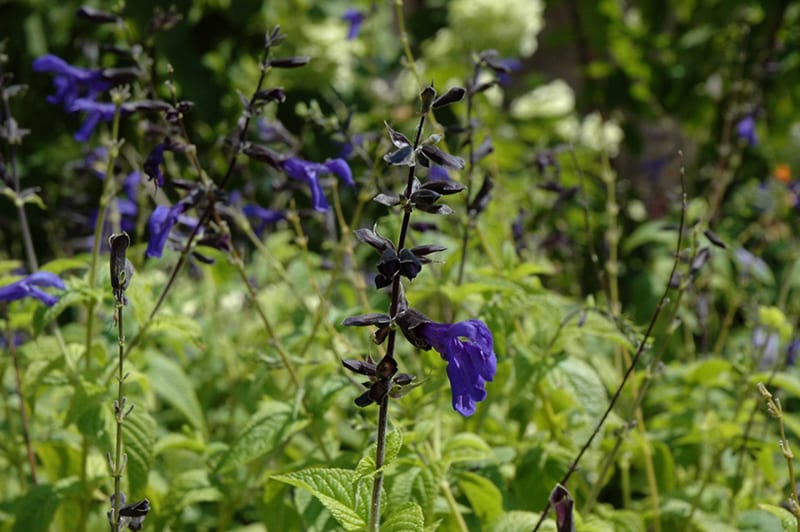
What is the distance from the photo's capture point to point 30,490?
177 centimetres

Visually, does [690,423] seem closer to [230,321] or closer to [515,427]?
[515,427]

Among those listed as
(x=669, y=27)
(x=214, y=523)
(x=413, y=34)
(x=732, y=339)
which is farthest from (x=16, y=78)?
(x=669, y=27)

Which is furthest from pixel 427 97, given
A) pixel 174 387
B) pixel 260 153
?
pixel 174 387

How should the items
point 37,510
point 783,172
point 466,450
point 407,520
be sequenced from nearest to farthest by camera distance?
1. point 407,520
2. point 466,450
3. point 37,510
4. point 783,172

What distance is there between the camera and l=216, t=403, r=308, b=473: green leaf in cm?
162

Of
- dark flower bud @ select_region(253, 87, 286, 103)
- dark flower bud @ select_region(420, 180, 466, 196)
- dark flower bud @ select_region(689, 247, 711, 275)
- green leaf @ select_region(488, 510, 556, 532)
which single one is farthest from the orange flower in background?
dark flower bud @ select_region(420, 180, 466, 196)

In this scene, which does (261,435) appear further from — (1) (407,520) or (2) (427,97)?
(2) (427,97)

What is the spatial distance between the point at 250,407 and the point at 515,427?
0.66 m

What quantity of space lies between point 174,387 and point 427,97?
1179 mm

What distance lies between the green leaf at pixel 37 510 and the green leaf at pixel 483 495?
0.72 metres

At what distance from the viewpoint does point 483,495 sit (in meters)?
1.66

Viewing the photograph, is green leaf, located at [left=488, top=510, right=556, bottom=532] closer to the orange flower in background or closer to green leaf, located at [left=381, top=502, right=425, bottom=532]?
green leaf, located at [left=381, top=502, right=425, bottom=532]

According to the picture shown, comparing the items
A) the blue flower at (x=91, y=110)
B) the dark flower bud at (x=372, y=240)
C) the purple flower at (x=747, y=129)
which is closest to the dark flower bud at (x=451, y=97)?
the dark flower bud at (x=372, y=240)

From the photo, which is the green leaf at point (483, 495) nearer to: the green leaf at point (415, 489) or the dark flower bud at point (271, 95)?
the green leaf at point (415, 489)
